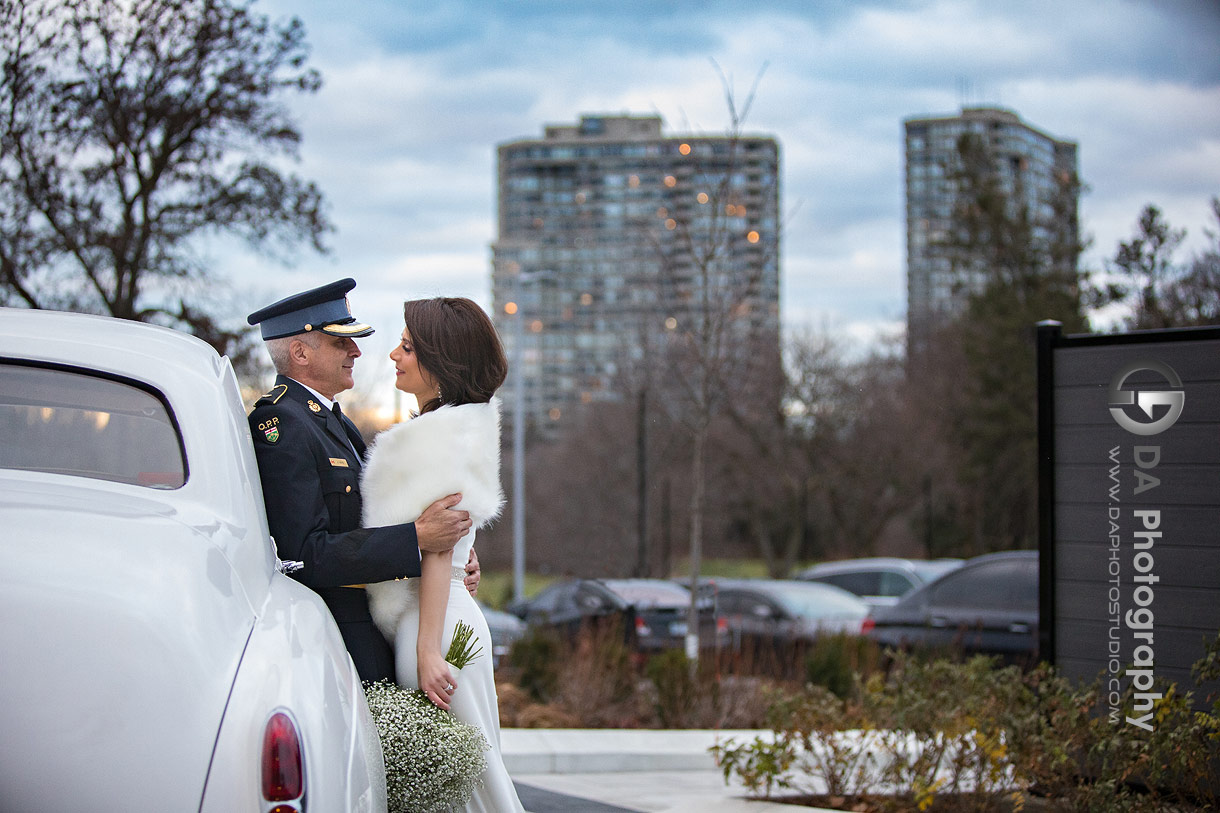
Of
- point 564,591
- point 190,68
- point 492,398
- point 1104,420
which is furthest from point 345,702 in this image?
point 190,68

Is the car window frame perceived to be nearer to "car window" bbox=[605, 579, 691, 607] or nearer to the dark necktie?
the dark necktie

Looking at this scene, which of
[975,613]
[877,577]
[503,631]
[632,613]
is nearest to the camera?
[975,613]

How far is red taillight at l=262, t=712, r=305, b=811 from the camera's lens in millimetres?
2354

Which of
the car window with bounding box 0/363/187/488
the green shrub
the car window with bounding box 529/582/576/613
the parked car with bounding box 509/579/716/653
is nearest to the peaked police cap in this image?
the car window with bounding box 0/363/187/488

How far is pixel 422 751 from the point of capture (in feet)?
9.95

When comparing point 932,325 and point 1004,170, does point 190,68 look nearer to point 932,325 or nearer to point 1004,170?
point 1004,170

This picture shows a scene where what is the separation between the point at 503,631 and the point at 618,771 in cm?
670

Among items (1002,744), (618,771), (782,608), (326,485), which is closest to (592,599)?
(782,608)

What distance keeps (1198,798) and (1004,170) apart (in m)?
35.4

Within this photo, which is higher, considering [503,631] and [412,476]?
[412,476]

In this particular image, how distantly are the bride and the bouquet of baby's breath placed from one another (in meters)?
0.09

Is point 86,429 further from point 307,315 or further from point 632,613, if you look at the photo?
point 632,613

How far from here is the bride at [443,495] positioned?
3279 mm

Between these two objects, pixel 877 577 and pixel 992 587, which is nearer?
pixel 992 587
